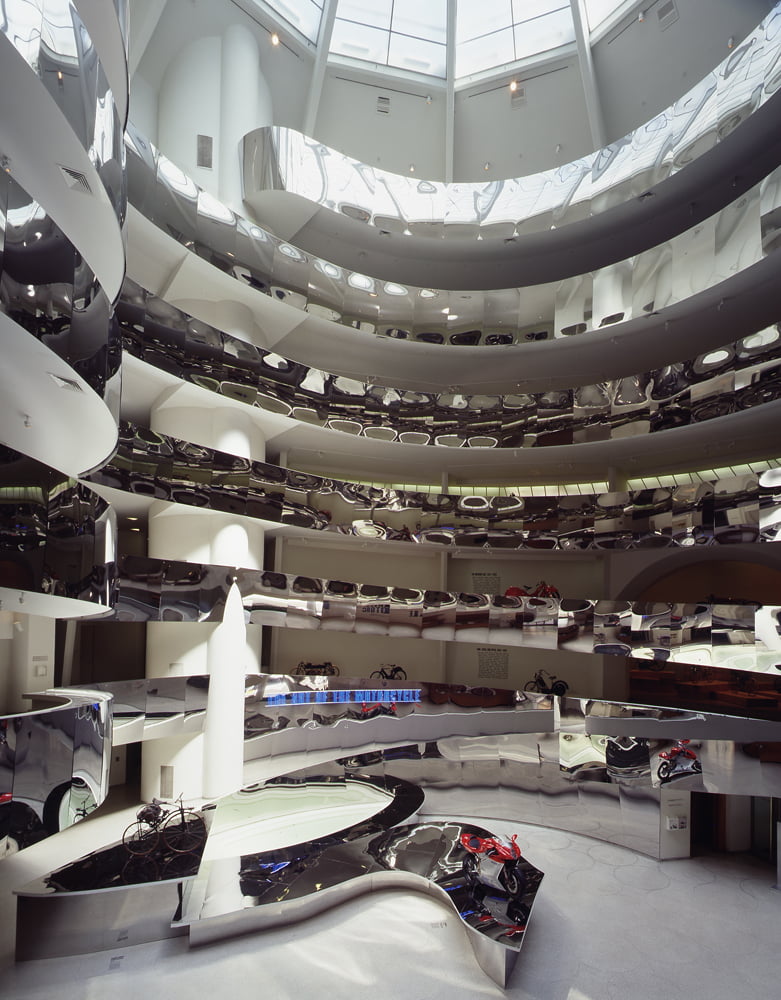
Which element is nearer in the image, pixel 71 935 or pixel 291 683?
pixel 71 935

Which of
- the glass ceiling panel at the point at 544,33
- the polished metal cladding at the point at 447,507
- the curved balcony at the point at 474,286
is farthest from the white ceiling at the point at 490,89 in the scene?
the polished metal cladding at the point at 447,507

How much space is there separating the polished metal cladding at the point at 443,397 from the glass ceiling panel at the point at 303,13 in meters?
11.2

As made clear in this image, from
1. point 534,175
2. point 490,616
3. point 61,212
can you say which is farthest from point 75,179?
point 534,175

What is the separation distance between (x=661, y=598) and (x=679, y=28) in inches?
658

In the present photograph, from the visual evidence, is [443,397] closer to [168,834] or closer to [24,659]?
[24,659]

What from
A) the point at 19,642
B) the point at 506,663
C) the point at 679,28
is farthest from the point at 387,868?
the point at 679,28

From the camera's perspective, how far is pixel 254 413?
17.5m

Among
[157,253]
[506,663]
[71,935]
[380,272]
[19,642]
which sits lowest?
[71,935]

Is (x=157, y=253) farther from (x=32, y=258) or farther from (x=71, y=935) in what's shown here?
(x=71, y=935)

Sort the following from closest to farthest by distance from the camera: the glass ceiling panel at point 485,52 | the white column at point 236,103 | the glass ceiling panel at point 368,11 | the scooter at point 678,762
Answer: the scooter at point 678,762 → the white column at point 236,103 → the glass ceiling panel at point 368,11 → the glass ceiling panel at point 485,52

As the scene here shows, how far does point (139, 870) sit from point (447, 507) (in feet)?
40.1

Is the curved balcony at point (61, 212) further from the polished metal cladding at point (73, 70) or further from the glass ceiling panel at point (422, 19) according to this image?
the glass ceiling panel at point (422, 19)

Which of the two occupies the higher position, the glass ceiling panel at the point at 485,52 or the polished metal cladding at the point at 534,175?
the glass ceiling panel at the point at 485,52

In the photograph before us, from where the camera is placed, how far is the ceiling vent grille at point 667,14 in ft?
60.3
